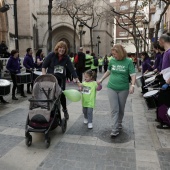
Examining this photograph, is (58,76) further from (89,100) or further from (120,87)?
(120,87)

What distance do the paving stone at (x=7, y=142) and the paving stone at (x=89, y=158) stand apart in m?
0.80

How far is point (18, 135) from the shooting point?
500 centimetres

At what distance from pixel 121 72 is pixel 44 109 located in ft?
5.44

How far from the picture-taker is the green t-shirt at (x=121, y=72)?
477cm

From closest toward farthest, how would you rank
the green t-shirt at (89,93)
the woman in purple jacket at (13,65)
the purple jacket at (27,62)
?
the green t-shirt at (89,93), the woman in purple jacket at (13,65), the purple jacket at (27,62)

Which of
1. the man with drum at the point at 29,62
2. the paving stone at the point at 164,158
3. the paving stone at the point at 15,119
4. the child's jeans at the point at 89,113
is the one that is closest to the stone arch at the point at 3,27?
the man with drum at the point at 29,62

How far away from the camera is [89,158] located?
12.9 feet

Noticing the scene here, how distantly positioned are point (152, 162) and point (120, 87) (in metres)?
1.58

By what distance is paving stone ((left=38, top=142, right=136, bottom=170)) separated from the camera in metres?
3.67

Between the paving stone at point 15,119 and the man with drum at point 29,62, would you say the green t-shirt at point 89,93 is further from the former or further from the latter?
the man with drum at point 29,62

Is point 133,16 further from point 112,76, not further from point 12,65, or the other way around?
point 112,76

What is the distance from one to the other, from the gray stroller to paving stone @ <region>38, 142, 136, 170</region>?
0.46 metres

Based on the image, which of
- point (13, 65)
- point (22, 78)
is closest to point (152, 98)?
point (22, 78)

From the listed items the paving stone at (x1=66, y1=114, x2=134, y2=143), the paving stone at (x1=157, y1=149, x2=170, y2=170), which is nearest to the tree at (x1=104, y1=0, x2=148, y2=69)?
the paving stone at (x1=66, y1=114, x2=134, y2=143)
